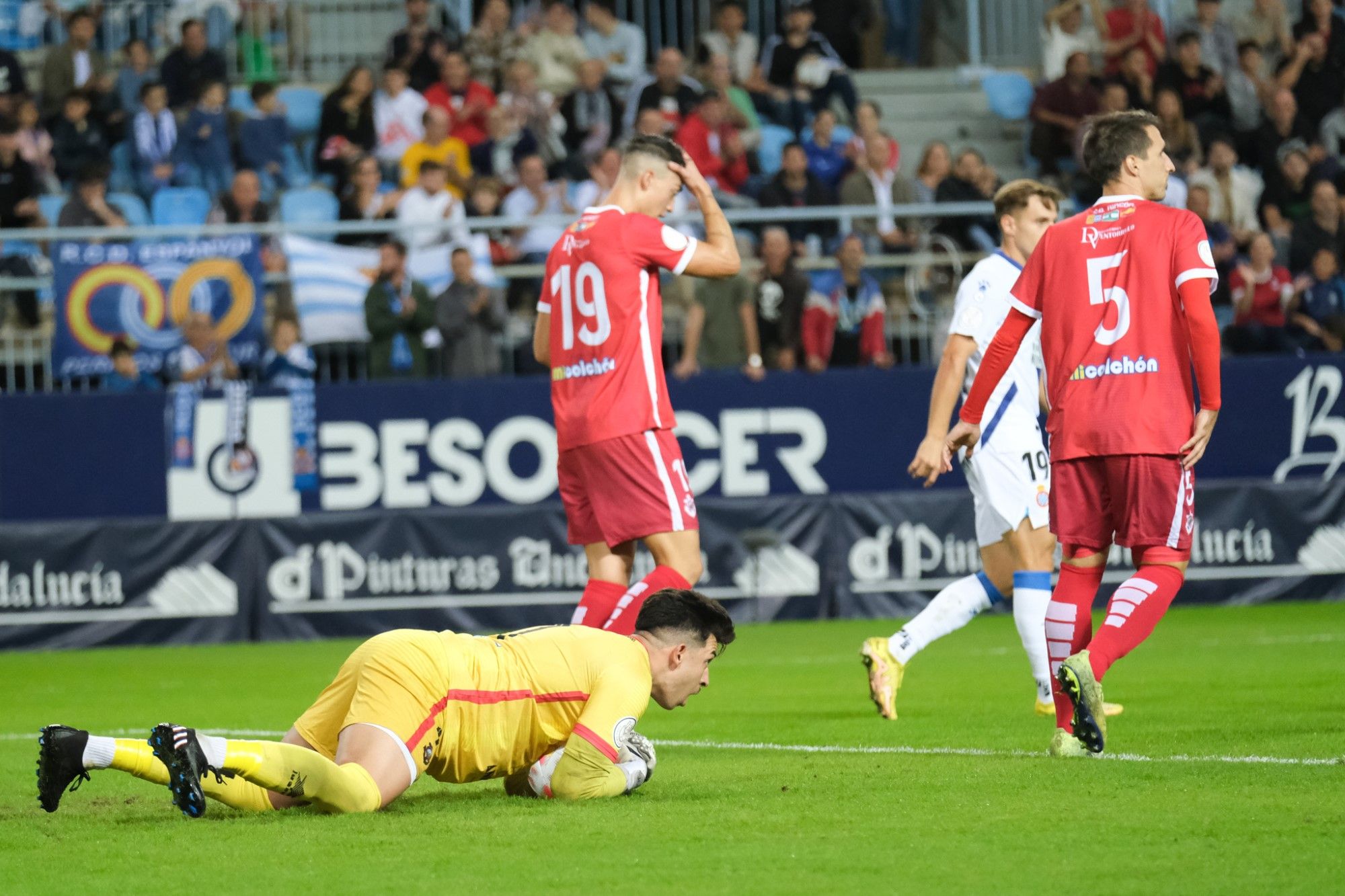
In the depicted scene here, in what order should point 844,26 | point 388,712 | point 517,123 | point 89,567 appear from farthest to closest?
point 844,26
point 517,123
point 89,567
point 388,712

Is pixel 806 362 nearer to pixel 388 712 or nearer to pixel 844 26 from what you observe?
pixel 844 26

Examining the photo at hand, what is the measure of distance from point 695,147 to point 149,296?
5.69 meters

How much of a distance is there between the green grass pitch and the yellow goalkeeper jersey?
A: 0.67 feet

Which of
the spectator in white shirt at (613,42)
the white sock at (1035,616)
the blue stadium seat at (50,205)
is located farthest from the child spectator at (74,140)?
the white sock at (1035,616)

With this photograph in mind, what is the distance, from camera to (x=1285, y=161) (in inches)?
771

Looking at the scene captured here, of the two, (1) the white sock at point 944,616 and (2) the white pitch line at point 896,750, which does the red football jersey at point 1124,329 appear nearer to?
(2) the white pitch line at point 896,750

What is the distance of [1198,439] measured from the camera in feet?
23.3

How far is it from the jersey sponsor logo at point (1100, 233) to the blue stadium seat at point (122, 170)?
14.0m

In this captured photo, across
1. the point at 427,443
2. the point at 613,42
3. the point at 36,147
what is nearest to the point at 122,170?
the point at 36,147

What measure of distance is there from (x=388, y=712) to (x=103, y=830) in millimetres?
994

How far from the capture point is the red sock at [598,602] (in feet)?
27.3

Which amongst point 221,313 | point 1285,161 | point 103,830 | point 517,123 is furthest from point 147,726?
point 1285,161

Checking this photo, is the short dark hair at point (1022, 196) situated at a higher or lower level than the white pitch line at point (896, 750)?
higher

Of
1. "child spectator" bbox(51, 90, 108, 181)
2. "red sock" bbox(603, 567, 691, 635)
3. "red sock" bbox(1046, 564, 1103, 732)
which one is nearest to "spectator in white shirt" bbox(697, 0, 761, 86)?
"child spectator" bbox(51, 90, 108, 181)
